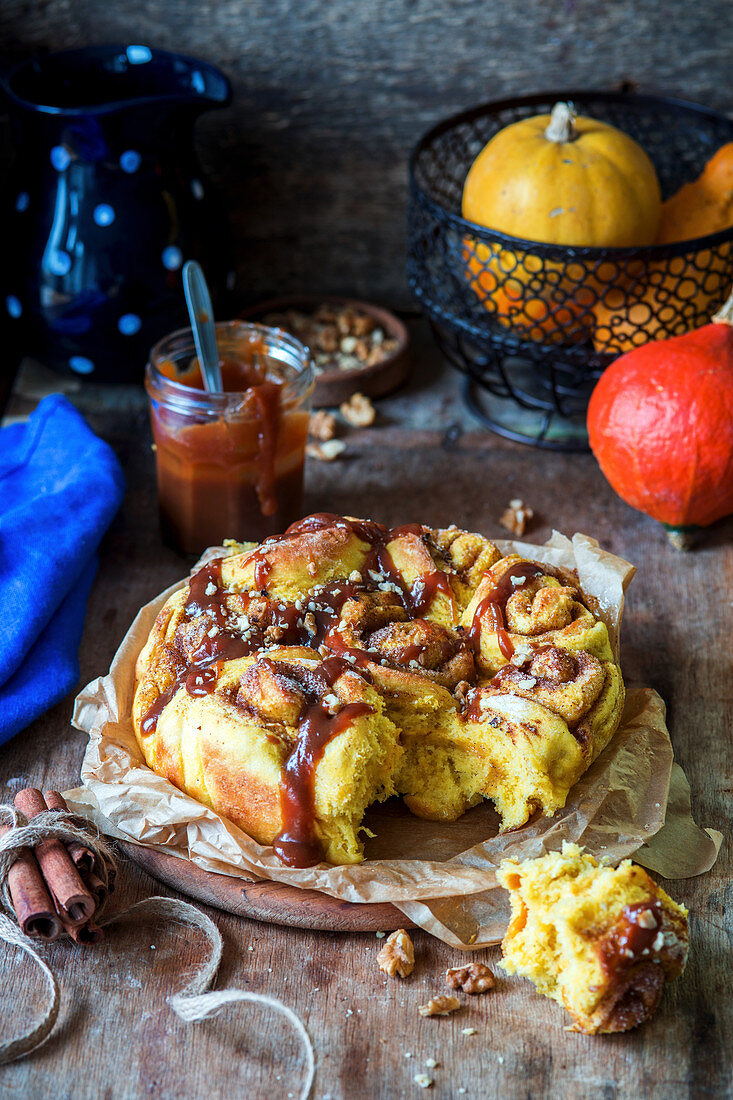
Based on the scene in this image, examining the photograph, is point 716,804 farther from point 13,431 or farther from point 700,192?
point 13,431

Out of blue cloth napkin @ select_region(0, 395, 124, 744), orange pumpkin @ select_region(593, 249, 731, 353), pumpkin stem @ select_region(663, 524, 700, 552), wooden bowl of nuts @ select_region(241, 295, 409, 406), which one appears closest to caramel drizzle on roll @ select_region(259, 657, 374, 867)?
blue cloth napkin @ select_region(0, 395, 124, 744)

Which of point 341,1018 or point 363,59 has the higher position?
point 363,59

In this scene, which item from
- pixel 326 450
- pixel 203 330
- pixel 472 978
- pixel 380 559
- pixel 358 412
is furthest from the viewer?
pixel 358 412

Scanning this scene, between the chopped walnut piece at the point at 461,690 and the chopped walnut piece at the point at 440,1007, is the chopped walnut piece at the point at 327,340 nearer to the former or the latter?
the chopped walnut piece at the point at 461,690

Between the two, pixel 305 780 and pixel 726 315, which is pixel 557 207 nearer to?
pixel 726 315

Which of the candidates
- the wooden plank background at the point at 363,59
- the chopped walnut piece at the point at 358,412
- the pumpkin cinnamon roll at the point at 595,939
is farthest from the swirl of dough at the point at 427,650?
the wooden plank background at the point at 363,59

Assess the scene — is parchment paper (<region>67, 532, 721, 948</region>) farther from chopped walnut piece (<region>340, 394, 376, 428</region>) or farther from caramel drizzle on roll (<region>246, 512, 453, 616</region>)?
chopped walnut piece (<region>340, 394, 376, 428</region>)

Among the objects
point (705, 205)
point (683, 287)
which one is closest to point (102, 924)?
point (683, 287)
